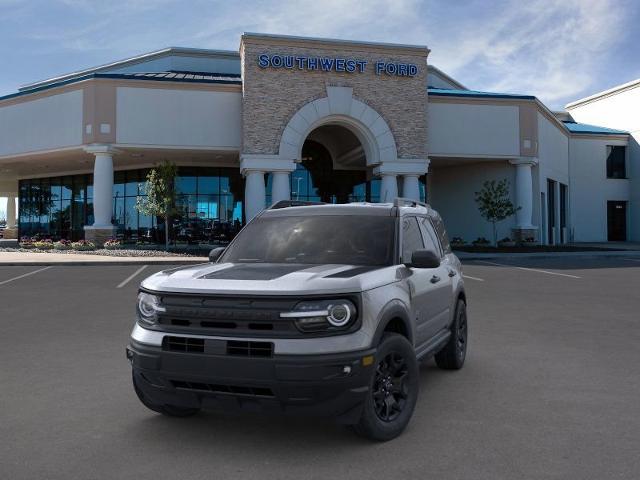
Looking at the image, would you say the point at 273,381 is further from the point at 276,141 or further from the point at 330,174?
the point at 330,174

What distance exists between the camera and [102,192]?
95.5ft

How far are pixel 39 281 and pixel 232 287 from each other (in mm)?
14122

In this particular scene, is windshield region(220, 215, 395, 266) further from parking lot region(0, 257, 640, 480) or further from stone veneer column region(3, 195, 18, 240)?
stone veneer column region(3, 195, 18, 240)

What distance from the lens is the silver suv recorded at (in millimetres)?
3781

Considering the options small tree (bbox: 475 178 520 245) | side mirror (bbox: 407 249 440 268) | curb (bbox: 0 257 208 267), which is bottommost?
curb (bbox: 0 257 208 267)

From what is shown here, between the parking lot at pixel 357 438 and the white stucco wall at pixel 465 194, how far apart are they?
2558 centimetres

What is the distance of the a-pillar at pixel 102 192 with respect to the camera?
28609 millimetres

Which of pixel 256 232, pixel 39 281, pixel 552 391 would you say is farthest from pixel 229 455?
pixel 39 281

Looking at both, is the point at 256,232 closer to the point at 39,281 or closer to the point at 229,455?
the point at 229,455

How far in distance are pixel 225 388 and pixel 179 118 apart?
87.1ft

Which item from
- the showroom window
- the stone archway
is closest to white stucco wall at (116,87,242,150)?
the stone archway

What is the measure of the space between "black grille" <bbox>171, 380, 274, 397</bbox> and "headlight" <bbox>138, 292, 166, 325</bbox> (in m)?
0.50

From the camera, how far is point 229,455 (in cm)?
399

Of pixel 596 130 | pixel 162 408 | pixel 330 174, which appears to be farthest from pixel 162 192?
pixel 596 130
